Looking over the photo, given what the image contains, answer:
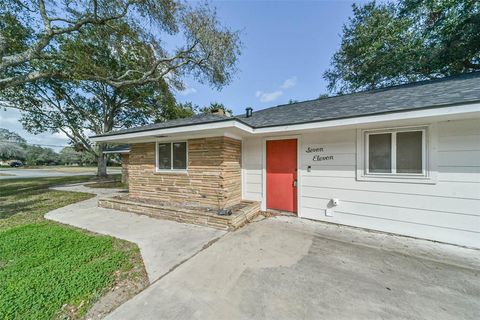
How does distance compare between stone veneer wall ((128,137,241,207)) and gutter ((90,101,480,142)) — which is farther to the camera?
stone veneer wall ((128,137,241,207))

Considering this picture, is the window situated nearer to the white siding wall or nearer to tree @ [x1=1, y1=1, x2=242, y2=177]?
the white siding wall

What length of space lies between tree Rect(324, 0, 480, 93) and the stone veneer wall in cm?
881

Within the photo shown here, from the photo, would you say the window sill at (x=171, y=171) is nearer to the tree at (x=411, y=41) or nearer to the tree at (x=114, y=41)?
the tree at (x=114, y=41)

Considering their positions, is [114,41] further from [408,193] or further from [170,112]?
[408,193]

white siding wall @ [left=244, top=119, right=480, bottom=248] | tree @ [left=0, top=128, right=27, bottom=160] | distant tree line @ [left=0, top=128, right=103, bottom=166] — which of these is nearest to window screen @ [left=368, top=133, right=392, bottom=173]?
white siding wall @ [left=244, top=119, right=480, bottom=248]

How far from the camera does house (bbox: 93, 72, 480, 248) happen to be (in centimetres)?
342

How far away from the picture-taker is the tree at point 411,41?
6.95 m

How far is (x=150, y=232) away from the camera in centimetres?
413

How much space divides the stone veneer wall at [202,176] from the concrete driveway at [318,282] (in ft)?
5.59

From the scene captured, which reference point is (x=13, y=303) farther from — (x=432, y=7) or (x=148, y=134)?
(x=432, y=7)

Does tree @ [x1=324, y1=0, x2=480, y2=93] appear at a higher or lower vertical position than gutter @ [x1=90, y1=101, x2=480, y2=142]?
higher

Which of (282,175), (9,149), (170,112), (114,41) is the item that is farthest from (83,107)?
(9,149)

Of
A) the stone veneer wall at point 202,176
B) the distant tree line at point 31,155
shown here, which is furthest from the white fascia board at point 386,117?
the distant tree line at point 31,155

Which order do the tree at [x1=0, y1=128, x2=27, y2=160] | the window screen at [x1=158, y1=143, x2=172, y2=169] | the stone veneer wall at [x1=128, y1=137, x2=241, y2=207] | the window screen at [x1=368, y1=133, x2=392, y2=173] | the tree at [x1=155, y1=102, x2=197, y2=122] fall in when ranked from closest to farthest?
the window screen at [x1=368, y1=133, x2=392, y2=173], the stone veneer wall at [x1=128, y1=137, x2=241, y2=207], the window screen at [x1=158, y1=143, x2=172, y2=169], the tree at [x1=155, y1=102, x2=197, y2=122], the tree at [x1=0, y1=128, x2=27, y2=160]
